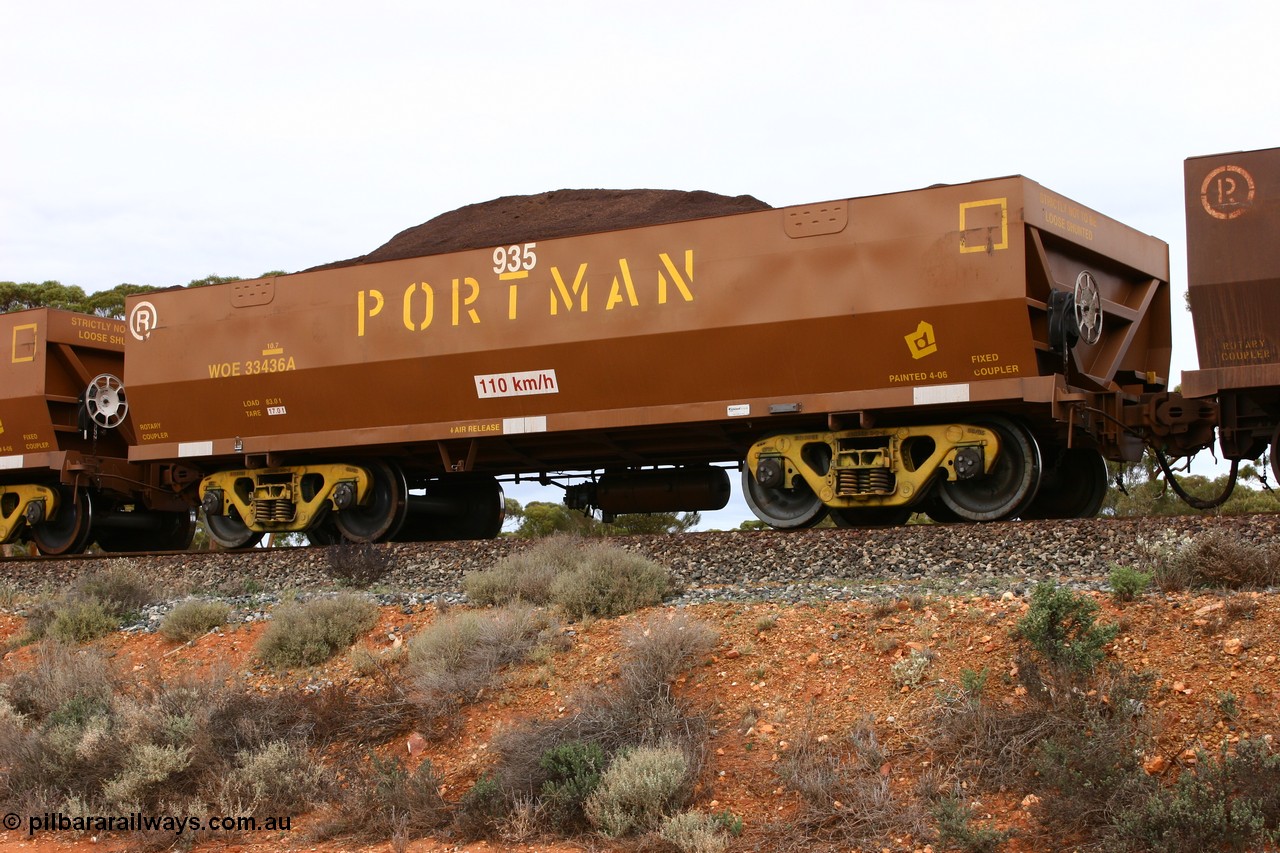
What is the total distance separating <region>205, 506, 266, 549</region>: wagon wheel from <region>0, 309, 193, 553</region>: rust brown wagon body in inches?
75.9

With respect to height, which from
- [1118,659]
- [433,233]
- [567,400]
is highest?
[433,233]

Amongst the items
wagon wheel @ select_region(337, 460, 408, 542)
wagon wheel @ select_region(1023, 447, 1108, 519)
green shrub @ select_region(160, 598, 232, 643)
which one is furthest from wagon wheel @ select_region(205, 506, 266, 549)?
wagon wheel @ select_region(1023, 447, 1108, 519)

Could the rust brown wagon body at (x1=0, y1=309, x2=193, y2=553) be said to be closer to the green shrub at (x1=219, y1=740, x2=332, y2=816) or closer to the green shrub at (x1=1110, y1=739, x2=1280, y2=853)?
the green shrub at (x1=219, y1=740, x2=332, y2=816)

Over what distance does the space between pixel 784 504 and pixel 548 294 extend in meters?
3.41

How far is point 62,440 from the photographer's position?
18531mm

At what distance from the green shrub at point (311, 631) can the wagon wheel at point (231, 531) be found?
725 centimetres

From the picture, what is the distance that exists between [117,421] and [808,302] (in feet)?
36.4

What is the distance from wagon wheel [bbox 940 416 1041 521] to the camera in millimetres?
12180

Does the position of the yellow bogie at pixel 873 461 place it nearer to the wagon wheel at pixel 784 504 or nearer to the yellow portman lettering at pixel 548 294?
the wagon wheel at pixel 784 504

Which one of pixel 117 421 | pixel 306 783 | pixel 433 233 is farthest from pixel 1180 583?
pixel 117 421

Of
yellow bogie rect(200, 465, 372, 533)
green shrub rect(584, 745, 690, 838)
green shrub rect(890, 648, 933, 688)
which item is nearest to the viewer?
green shrub rect(584, 745, 690, 838)

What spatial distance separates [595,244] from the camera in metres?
13.7

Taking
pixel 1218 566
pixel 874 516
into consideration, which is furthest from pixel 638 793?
pixel 874 516

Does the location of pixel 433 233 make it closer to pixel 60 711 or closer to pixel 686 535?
pixel 686 535
